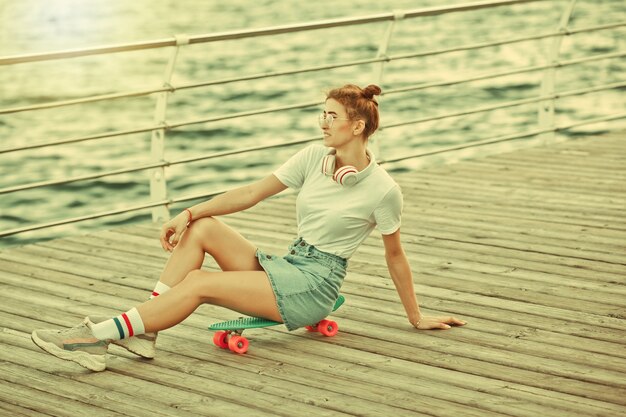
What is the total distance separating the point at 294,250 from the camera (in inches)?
169

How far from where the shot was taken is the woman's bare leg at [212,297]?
13.1ft

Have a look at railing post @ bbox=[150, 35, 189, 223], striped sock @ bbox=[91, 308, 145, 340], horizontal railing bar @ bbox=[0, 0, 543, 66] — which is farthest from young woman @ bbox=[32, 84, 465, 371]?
railing post @ bbox=[150, 35, 189, 223]

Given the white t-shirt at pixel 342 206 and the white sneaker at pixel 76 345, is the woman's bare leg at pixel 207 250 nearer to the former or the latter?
the white t-shirt at pixel 342 206

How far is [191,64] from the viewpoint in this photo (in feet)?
71.8

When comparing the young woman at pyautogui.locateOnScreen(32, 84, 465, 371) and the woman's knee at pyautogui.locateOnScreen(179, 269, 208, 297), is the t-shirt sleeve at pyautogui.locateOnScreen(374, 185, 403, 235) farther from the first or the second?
the woman's knee at pyautogui.locateOnScreen(179, 269, 208, 297)

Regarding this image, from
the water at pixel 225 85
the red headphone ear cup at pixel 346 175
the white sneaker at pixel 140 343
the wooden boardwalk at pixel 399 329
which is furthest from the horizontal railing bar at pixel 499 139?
the water at pixel 225 85

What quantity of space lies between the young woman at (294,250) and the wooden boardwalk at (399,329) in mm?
150

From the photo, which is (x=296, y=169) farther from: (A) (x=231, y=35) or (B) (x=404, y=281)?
(A) (x=231, y=35)

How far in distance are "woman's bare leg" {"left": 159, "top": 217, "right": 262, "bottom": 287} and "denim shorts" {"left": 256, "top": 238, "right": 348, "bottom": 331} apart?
0.20 feet

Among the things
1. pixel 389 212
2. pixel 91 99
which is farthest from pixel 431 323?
pixel 91 99

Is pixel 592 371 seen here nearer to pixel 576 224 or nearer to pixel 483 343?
pixel 483 343

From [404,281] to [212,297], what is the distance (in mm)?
699

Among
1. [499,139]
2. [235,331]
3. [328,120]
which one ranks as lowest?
[235,331]

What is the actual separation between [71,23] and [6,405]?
26.1 m
